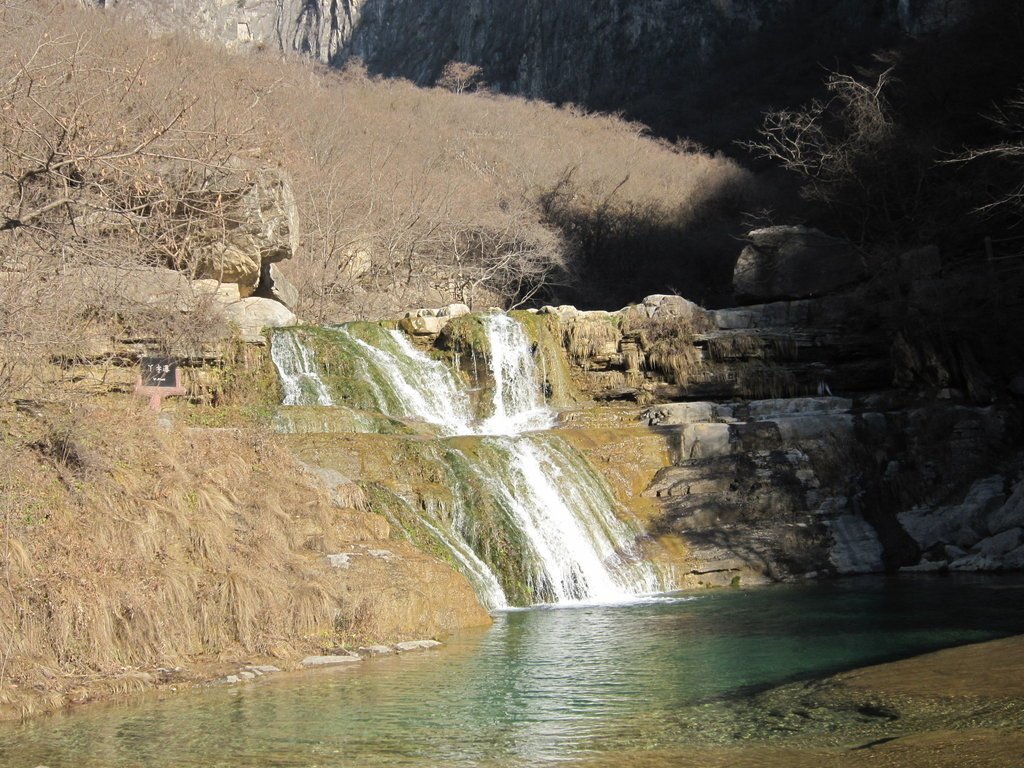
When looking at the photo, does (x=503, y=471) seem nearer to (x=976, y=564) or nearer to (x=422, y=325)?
(x=976, y=564)

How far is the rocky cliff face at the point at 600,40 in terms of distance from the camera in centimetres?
5584

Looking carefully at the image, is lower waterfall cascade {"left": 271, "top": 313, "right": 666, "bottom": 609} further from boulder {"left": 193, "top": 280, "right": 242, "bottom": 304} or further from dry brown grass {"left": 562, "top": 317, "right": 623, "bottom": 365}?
boulder {"left": 193, "top": 280, "right": 242, "bottom": 304}

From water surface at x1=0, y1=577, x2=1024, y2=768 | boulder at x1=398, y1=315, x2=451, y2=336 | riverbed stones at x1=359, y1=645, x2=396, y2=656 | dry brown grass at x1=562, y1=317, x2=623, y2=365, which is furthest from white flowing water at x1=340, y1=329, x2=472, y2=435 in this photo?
riverbed stones at x1=359, y1=645, x2=396, y2=656

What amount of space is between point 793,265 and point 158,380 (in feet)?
62.7

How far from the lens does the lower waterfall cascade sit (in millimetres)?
15289

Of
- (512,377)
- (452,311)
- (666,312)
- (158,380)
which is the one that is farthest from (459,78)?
(158,380)

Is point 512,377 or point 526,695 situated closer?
point 526,695

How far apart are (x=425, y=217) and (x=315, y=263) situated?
A: 552 centimetres

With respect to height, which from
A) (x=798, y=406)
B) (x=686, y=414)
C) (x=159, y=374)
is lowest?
(x=686, y=414)

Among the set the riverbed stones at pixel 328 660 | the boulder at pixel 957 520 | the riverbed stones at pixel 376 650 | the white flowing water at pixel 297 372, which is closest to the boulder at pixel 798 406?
the boulder at pixel 957 520

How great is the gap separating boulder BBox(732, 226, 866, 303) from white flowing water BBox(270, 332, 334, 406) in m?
13.8

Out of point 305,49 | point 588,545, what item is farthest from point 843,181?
point 305,49

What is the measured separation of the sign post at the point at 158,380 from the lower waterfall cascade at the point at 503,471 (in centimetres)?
383

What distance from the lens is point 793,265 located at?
29219 millimetres
